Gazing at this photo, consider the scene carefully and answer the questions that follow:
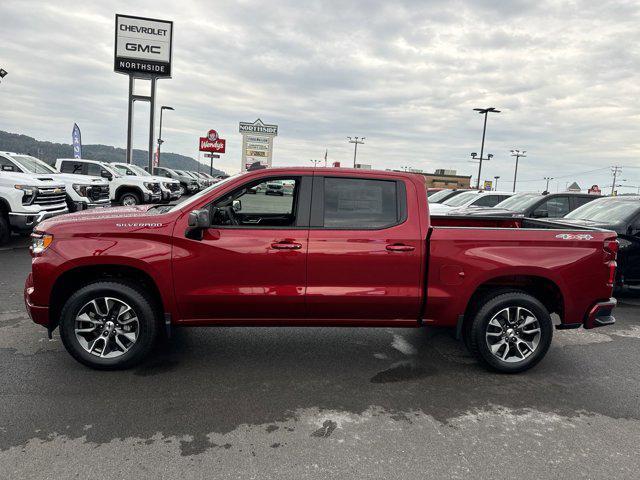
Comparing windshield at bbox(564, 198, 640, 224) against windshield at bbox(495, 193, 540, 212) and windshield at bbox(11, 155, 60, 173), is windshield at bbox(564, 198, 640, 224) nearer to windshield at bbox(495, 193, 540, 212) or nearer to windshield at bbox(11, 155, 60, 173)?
windshield at bbox(495, 193, 540, 212)

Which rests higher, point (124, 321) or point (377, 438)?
point (124, 321)

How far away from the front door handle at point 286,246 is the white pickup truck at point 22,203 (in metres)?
7.82

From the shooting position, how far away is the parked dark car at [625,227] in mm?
6902

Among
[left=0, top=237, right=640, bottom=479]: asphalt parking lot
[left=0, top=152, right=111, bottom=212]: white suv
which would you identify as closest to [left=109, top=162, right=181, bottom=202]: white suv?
[left=0, top=152, right=111, bottom=212]: white suv

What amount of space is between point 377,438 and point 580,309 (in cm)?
246

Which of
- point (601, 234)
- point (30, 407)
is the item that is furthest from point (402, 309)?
point (30, 407)

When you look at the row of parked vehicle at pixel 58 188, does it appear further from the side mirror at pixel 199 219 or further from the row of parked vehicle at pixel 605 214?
the row of parked vehicle at pixel 605 214

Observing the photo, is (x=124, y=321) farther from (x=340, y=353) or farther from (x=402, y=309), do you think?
(x=402, y=309)

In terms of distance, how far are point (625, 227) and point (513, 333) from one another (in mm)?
4067

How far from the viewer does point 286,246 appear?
406 centimetres

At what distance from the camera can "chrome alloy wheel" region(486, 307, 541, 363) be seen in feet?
14.3

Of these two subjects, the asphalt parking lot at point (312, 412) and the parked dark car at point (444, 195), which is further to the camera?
the parked dark car at point (444, 195)

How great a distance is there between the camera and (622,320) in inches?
253

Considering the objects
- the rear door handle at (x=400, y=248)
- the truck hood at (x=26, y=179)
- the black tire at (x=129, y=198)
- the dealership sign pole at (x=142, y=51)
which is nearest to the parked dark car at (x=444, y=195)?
the black tire at (x=129, y=198)
